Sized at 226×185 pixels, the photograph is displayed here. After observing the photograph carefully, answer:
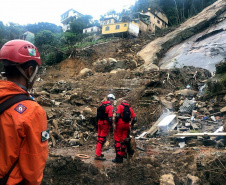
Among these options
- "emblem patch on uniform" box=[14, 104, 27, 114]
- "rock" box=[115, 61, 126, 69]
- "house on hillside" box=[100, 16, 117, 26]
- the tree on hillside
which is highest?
the tree on hillside

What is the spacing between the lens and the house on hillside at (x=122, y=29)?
113ft

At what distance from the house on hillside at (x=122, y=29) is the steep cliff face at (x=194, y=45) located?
5.86 metres

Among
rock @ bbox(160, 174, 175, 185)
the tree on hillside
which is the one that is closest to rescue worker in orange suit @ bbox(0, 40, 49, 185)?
rock @ bbox(160, 174, 175, 185)

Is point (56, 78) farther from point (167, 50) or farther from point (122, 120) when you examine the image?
point (122, 120)

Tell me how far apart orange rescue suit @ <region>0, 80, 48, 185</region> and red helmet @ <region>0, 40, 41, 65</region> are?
9.8 inches

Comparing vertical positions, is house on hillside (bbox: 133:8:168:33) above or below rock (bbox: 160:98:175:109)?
above

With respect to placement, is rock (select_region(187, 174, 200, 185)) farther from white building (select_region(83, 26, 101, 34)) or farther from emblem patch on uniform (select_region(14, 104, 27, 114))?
white building (select_region(83, 26, 101, 34))

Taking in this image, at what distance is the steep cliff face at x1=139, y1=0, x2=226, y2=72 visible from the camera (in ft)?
70.7

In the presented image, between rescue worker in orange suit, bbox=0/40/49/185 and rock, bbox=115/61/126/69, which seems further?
rock, bbox=115/61/126/69

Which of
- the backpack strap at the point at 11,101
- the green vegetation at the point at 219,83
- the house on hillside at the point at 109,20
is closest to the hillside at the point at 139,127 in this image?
the green vegetation at the point at 219,83

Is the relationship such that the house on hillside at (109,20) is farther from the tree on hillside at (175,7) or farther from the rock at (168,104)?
the rock at (168,104)

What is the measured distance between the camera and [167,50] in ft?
92.1

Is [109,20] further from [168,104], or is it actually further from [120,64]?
[168,104]

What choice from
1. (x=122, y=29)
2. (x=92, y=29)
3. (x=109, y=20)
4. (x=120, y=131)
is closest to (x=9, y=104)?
(x=120, y=131)
